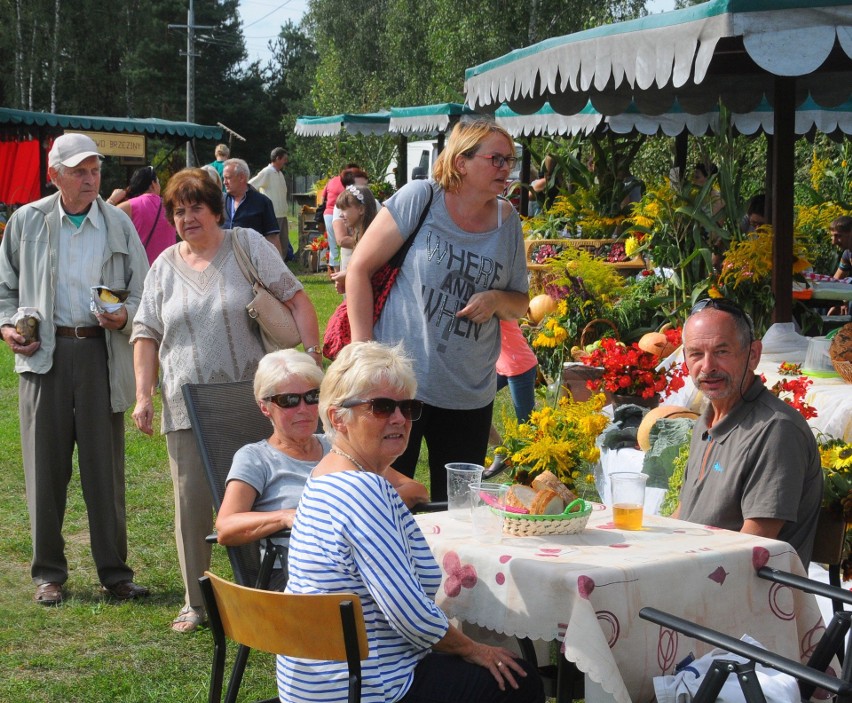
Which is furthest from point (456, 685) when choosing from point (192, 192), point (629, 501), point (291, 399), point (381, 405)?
point (192, 192)

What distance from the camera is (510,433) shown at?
13.2 ft

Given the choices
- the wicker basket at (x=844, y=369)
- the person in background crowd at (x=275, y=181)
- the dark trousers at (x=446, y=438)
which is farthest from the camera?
the person in background crowd at (x=275, y=181)

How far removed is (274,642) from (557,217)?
9879mm

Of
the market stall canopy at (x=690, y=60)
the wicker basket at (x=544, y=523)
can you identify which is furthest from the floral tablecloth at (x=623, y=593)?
the market stall canopy at (x=690, y=60)

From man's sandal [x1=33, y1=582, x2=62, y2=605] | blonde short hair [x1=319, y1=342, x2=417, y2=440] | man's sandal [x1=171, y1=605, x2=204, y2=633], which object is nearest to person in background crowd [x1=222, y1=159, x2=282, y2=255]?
man's sandal [x1=33, y1=582, x2=62, y2=605]

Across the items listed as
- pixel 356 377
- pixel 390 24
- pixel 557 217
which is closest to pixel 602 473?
pixel 356 377

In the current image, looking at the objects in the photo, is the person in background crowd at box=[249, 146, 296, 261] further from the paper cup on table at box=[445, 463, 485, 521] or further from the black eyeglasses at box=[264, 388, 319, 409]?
the paper cup on table at box=[445, 463, 485, 521]

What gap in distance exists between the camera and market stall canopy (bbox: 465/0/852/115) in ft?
14.4

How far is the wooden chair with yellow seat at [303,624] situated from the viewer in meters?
2.35

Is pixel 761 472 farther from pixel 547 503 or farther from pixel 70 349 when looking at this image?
pixel 70 349

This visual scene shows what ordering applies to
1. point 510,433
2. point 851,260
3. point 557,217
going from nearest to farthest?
point 510,433 < point 851,260 < point 557,217

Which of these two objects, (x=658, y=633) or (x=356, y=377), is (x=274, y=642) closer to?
(x=356, y=377)

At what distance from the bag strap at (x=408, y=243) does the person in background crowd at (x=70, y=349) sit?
4.44 feet

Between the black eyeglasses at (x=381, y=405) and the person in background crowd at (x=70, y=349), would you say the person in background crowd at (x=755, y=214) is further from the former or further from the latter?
the black eyeglasses at (x=381, y=405)
